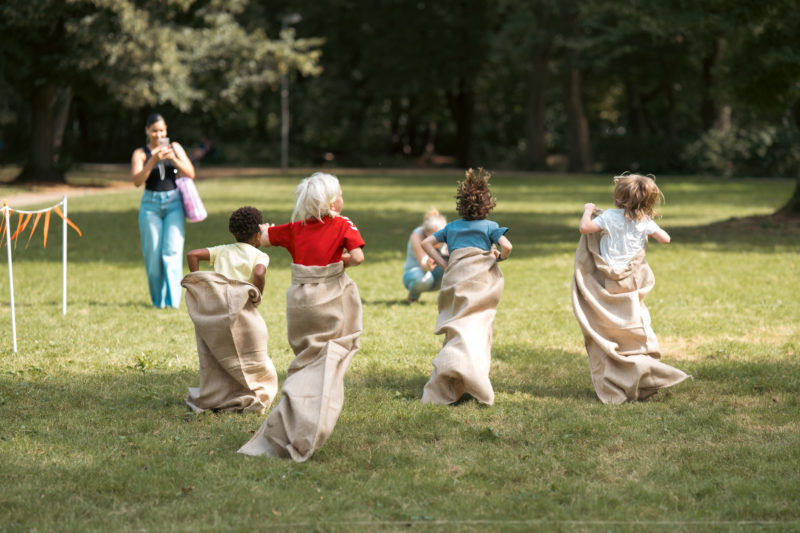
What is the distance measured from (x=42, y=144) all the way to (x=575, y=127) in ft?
77.4

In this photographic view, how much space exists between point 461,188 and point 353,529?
2943 millimetres

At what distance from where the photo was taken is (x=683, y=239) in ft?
58.9

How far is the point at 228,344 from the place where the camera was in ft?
20.8

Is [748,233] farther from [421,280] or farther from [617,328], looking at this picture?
[617,328]

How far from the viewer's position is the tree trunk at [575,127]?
1766 inches

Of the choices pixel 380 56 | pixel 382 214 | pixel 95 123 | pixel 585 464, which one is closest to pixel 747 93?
pixel 382 214

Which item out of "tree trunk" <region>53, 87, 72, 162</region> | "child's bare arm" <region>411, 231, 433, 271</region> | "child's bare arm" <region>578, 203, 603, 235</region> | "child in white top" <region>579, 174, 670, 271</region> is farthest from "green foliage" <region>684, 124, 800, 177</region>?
"child's bare arm" <region>578, 203, 603, 235</region>

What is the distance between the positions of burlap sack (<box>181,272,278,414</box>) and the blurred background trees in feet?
37.8

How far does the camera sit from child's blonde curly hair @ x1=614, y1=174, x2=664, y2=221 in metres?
6.87

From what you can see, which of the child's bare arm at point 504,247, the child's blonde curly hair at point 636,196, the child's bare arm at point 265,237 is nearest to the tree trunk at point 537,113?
the child's blonde curly hair at point 636,196

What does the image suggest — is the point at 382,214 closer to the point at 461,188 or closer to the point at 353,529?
the point at 461,188

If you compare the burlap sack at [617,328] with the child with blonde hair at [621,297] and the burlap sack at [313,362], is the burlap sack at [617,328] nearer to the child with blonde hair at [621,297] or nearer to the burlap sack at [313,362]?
the child with blonde hair at [621,297]

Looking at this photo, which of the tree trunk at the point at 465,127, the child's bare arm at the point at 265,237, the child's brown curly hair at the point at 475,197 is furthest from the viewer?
the tree trunk at the point at 465,127

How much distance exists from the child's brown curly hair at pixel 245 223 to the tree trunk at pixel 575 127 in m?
39.8
